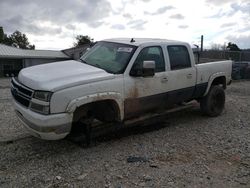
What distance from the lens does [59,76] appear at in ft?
17.4

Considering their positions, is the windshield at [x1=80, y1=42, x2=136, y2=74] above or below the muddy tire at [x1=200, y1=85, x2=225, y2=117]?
above

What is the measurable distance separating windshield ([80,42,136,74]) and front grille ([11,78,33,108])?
149 cm

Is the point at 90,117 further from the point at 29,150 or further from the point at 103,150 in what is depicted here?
the point at 29,150

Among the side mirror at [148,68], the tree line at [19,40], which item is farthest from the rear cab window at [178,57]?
the tree line at [19,40]

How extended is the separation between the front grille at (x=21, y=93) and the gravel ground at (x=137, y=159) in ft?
3.13

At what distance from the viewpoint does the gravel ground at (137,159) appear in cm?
465

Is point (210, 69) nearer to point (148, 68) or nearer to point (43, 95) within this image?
point (148, 68)

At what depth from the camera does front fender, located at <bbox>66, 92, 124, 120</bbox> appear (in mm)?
5124

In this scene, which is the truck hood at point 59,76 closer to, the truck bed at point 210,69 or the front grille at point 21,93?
the front grille at point 21,93

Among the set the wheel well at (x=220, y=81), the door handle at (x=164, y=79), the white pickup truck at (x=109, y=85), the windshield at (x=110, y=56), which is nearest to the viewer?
the white pickup truck at (x=109, y=85)

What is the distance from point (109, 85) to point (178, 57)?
7.39 ft

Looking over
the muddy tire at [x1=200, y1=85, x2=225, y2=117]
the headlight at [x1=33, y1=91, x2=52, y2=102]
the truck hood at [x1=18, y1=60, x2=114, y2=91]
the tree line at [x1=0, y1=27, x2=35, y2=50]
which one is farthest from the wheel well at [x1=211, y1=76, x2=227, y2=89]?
the tree line at [x1=0, y1=27, x2=35, y2=50]

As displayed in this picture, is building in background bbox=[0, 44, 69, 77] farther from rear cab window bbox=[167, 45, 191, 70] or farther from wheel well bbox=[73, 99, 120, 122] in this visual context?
wheel well bbox=[73, 99, 120, 122]

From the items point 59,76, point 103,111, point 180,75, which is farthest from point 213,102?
point 59,76
